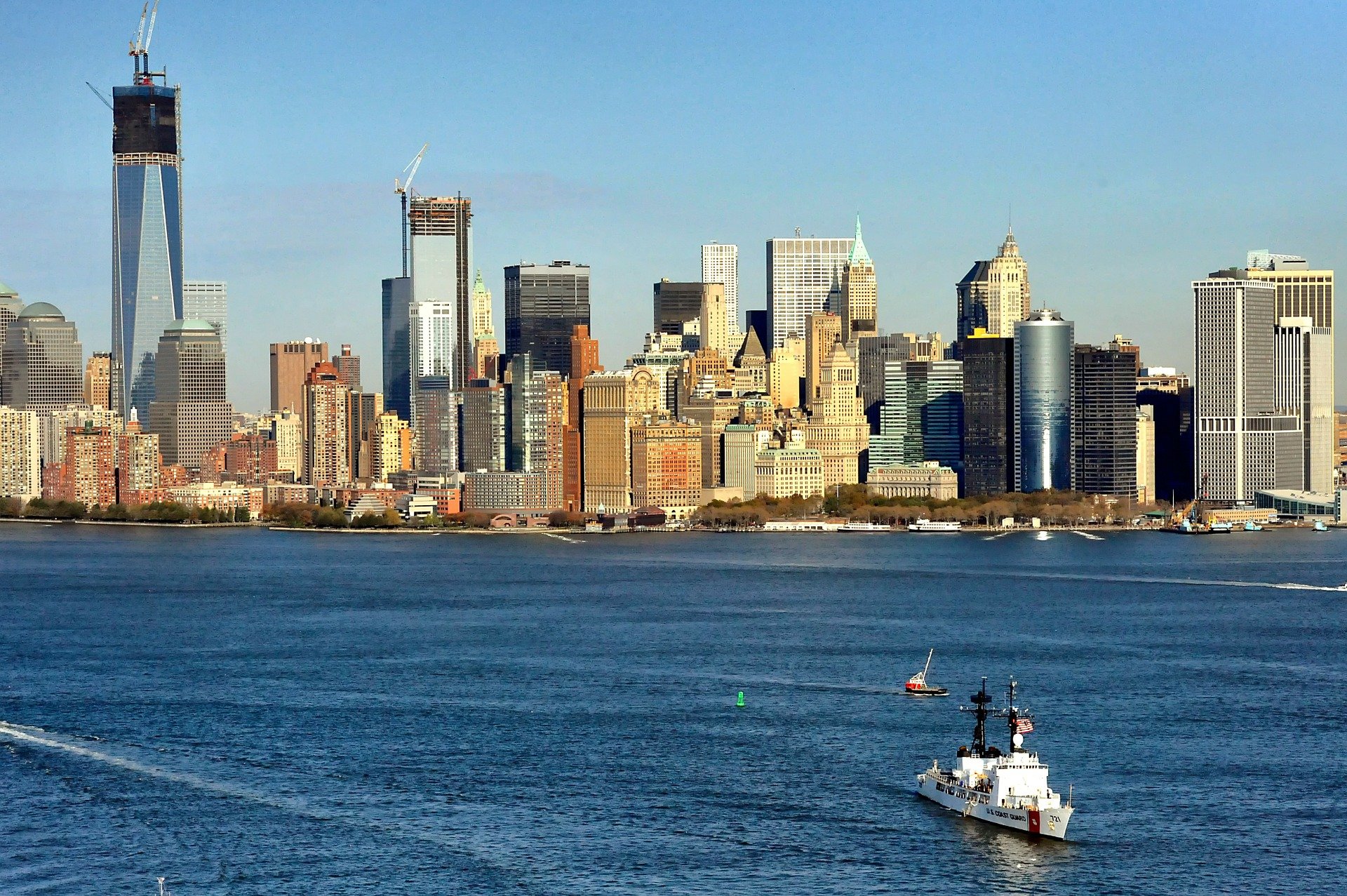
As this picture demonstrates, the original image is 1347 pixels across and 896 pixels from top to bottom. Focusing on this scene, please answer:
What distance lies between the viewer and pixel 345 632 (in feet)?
182

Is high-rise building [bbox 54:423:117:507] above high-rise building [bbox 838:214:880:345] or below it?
below

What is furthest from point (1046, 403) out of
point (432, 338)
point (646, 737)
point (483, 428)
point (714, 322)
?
point (646, 737)

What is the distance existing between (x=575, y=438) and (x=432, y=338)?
5143 cm

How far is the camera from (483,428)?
14438 cm

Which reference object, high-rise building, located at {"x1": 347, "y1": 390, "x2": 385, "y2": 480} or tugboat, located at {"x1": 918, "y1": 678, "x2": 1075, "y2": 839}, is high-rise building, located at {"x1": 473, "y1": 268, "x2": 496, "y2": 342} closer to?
high-rise building, located at {"x1": 347, "y1": 390, "x2": 385, "y2": 480}

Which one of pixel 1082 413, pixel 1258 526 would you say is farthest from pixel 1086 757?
pixel 1082 413

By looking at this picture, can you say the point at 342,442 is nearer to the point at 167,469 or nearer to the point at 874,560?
the point at 167,469

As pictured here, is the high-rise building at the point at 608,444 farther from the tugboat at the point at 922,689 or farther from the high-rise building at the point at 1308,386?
the tugboat at the point at 922,689

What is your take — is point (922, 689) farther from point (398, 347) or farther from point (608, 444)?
point (398, 347)

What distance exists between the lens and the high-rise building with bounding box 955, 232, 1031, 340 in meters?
170

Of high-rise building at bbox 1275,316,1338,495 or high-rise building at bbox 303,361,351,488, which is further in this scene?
high-rise building at bbox 303,361,351,488

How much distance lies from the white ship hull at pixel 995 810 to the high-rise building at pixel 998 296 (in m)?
138

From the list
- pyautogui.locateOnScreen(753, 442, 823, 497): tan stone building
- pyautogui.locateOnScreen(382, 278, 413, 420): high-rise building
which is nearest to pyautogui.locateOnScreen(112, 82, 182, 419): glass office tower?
pyautogui.locateOnScreen(382, 278, 413, 420): high-rise building

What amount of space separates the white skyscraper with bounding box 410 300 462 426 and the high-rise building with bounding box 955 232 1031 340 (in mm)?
42429
